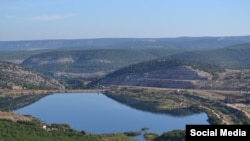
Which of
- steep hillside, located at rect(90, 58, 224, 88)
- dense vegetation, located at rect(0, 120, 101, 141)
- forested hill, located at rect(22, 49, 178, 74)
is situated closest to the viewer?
dense vegetation, located at rect(0, 120, 101, 141)

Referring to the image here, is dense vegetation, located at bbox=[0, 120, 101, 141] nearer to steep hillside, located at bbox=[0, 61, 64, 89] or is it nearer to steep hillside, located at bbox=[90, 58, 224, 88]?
steep hillside, located at bbox=[90, 58, 224, 88]

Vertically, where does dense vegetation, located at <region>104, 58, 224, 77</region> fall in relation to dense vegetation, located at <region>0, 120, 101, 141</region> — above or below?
above

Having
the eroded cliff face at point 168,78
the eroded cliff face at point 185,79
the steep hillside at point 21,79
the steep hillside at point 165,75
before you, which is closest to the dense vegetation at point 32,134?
the eroded cliff face at point 185,79

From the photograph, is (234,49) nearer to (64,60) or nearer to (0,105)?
(64,60)

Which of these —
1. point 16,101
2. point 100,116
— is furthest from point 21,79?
point 100,116

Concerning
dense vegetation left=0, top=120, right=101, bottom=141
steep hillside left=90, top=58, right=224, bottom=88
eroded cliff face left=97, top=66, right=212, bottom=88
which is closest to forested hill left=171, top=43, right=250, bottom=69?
steep hillside left=90, top=58, right=224, bottom=88

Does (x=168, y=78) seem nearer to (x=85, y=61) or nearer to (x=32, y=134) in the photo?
(x=32, y=134)

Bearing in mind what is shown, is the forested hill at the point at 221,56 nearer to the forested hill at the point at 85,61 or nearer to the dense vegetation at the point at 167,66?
the forested hill at the point at 85,61
